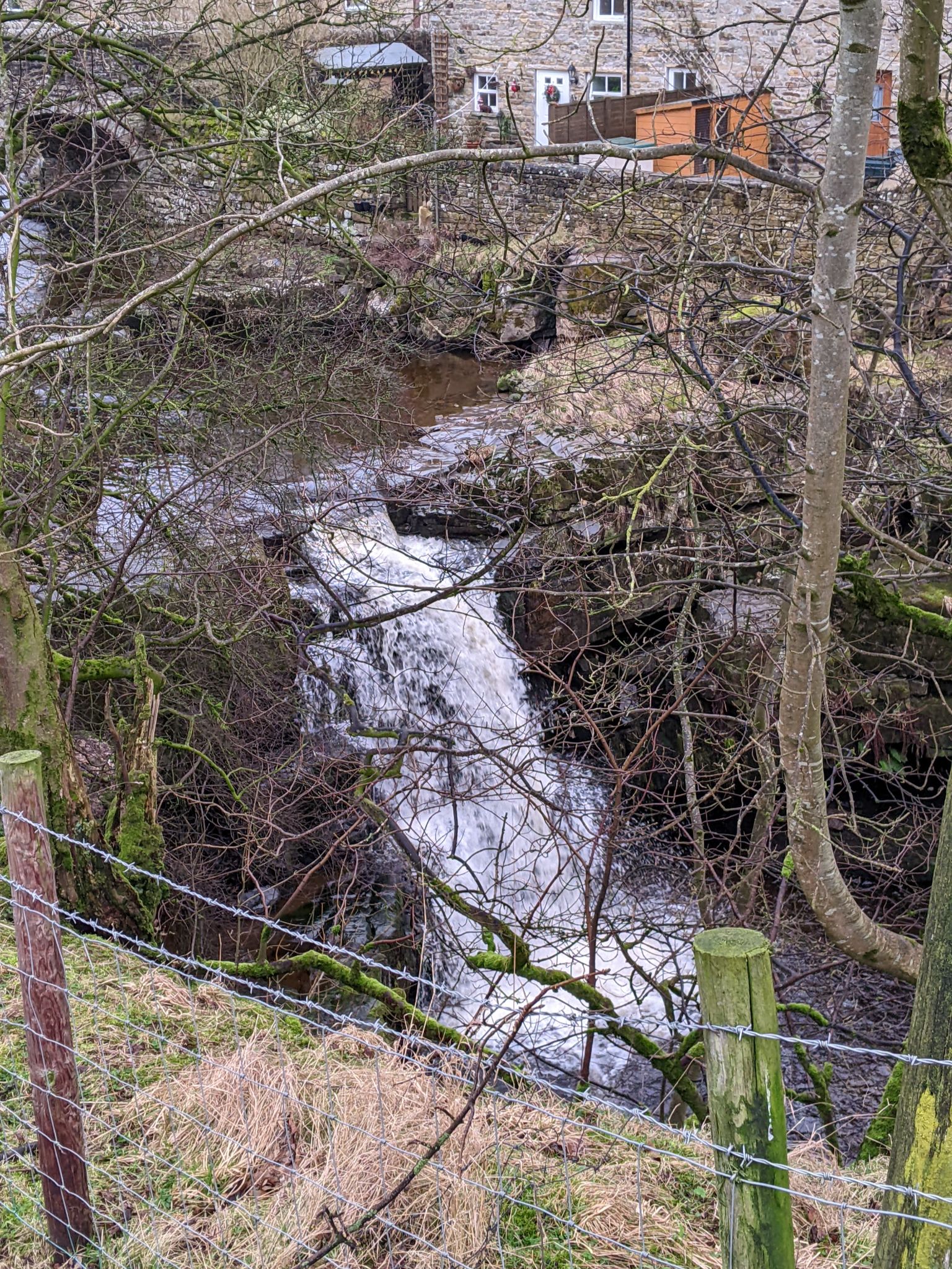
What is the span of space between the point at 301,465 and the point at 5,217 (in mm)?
5052

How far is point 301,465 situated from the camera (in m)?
9.53

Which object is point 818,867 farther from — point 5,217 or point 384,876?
point 384,876

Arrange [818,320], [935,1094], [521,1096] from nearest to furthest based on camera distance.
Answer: [935,1094] → [818,320] → [521,1096]

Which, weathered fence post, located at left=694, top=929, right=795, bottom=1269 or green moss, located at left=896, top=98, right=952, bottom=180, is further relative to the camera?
green moss, located at left=896, top=98, right=952, bottom=180

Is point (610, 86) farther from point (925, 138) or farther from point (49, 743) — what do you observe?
point (925, 138)

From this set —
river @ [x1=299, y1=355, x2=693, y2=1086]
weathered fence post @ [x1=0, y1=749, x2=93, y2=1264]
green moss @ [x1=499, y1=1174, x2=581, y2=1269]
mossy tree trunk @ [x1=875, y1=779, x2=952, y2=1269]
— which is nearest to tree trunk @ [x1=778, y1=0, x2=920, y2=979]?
mossy tree trunk @ [x1=875, y1=779, x2=952, y2=1269]

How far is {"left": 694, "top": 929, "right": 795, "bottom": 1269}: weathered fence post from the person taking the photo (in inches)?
70.6

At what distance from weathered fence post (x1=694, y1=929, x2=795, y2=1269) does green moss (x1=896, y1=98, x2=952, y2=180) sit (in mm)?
2299

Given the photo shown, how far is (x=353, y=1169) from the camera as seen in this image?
304 cm

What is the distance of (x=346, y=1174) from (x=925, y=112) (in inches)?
132

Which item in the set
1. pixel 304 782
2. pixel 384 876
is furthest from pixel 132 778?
pixel 384 876

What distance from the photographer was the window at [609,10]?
2567 centimetres

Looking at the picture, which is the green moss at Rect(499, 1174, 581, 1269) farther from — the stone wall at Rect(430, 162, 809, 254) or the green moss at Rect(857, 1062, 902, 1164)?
the stone wall at Rect(430, 162, 809, 254)

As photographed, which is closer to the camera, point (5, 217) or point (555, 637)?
point (5, 217)
